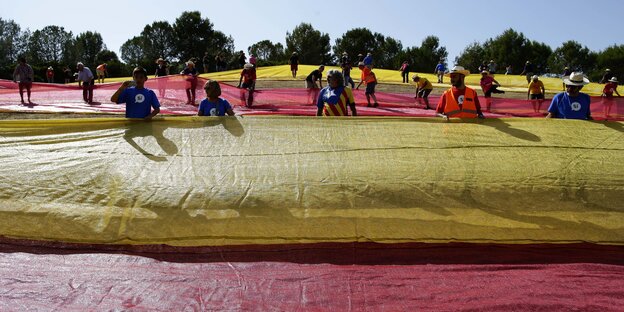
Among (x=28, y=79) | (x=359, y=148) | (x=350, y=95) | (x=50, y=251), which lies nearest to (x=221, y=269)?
(x=50, y=251)

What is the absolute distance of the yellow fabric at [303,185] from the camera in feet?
12.7

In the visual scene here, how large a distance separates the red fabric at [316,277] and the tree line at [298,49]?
58.7 m

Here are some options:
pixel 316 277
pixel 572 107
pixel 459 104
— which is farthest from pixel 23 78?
pixel 316 277

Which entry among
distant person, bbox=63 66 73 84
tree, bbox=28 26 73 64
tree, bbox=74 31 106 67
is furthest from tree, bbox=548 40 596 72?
tree, bbox=28 26 73 64

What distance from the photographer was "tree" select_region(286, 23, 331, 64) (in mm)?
73500

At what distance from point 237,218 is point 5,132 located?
7.77 ft

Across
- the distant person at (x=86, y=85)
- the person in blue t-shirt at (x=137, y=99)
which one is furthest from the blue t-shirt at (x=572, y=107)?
the distant person at (x=86, y=85)

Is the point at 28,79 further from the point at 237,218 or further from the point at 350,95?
the point at 237,218

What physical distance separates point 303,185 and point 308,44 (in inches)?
2807

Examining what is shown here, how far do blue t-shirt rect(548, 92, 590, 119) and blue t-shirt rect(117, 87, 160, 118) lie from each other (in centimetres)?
433

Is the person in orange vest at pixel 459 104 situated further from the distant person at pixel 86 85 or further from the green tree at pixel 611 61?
the green tree at pixel 611 61

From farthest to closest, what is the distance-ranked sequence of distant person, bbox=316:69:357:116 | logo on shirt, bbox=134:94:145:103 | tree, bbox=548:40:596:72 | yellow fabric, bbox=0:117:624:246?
tree, bbox=548:40:596:72
distant person, bbox=316:69:357:116
logo on shirt, bbox=134:94:145:103
yellow fabric, bbox=0:117:624:246

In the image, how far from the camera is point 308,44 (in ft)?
242

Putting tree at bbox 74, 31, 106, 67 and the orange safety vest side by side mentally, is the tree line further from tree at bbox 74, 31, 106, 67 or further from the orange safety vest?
the orange safety vest
